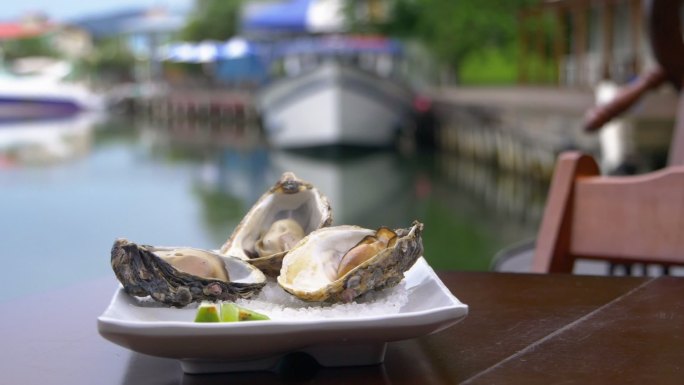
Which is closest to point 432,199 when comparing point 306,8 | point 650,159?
point 650,159

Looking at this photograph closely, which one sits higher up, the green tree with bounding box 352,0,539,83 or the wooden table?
the wooden table

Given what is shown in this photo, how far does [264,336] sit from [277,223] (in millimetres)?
282

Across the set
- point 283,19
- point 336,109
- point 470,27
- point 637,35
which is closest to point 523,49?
point 637,35

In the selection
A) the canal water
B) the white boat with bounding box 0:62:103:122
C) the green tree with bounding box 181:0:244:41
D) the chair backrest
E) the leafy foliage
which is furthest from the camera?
the leafy foliage

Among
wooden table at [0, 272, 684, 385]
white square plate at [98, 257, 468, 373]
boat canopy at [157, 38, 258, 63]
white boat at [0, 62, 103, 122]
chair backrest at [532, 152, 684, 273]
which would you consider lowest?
white boat at [0, 62, 103, 122]

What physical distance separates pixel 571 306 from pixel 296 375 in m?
0.32

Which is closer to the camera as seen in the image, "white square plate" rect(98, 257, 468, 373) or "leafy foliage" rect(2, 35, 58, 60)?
"white square plate" rect(98, 257, 468, 373)

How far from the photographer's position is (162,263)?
30.7 inches

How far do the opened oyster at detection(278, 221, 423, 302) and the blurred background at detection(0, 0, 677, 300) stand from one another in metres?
1.14

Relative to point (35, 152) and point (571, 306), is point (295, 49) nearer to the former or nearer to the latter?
point (35, 152)

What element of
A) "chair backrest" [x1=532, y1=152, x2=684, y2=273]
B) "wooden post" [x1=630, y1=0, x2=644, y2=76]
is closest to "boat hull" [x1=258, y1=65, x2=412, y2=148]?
"wooden post" [x1=630, y1=0, x2=644, y2=76]

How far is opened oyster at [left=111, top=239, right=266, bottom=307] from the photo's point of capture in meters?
0.77

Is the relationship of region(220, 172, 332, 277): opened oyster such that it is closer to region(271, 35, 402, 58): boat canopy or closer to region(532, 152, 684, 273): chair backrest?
region(532, 152, 684, 273): chair backrest

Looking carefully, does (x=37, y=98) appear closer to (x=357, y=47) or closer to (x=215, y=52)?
(x=215, y=52)
